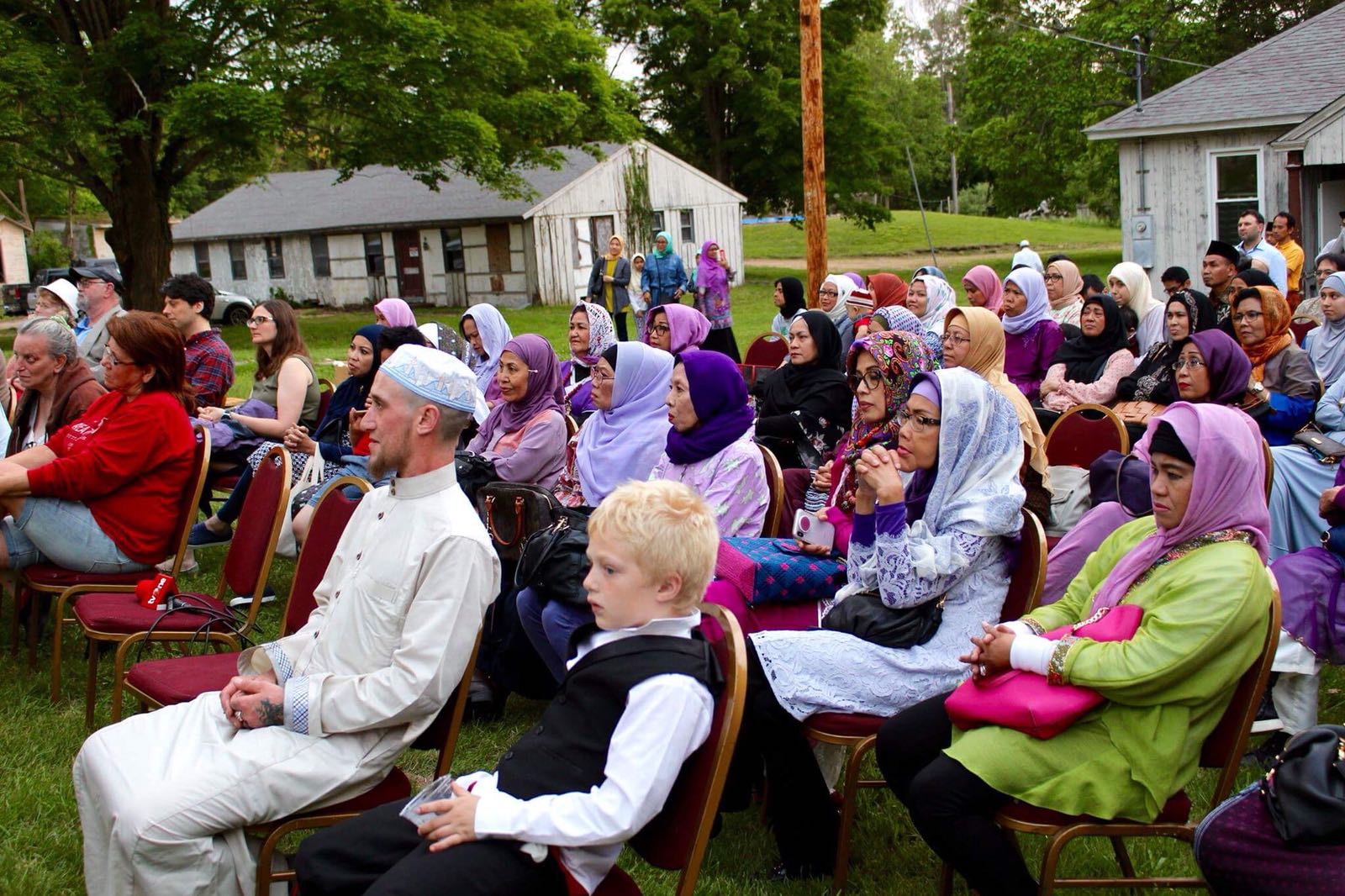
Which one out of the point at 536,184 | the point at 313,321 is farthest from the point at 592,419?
the point at 536,184

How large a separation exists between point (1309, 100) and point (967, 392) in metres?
17.0

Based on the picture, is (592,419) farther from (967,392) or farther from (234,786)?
(234,786)

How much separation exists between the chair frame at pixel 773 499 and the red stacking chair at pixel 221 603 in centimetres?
172

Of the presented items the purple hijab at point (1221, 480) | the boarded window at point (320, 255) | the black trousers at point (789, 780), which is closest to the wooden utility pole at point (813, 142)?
the black trousers at point (789, 780)

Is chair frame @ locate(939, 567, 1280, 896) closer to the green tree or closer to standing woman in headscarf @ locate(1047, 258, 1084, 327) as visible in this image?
standing woman in headscarf @ locate(1047, 258, 1084, 327)

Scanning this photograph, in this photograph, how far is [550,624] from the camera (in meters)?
4.06

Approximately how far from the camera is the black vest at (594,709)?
7.85 ft

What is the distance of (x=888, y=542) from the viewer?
323 centimetres

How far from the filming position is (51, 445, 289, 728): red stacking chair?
4.02 meters

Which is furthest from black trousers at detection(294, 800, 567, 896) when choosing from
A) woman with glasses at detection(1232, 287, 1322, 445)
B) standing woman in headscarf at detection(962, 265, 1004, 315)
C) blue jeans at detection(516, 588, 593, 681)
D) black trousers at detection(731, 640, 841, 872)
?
standing woman in headscarf at detection(962, 265, 1004, 315)

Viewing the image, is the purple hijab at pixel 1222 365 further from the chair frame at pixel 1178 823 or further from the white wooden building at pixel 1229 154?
the white wooden building at pixel 1229 154

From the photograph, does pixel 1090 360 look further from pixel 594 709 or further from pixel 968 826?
pixel 594 709

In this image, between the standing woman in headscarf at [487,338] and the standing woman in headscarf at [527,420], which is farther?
the standing woman in headscarf at [487,338]

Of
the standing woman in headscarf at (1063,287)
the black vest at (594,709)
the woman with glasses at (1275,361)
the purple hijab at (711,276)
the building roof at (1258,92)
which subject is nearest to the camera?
the black vest at (594,709)
